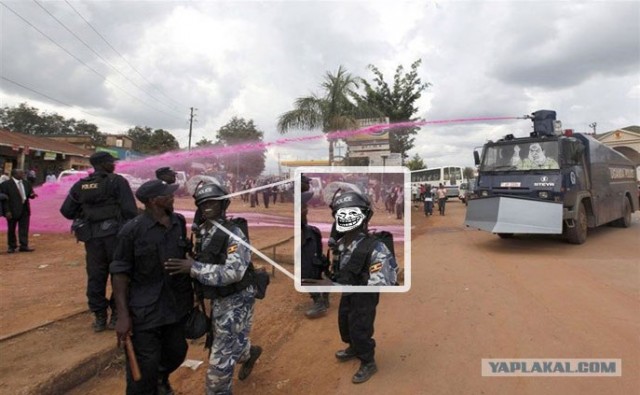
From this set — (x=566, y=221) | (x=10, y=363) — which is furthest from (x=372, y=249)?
(x=566, y=221)

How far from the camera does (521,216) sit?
29.7 feet

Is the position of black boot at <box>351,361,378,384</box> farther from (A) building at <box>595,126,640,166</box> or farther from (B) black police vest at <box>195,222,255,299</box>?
(A) building at <box>595,126,640,166</box>

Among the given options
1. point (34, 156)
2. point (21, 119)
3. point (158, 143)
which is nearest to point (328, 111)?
point (34, 156)

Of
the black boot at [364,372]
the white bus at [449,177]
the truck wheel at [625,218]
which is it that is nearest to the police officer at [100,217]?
the black boot at [364,372]

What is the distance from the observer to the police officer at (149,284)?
2.62 metres

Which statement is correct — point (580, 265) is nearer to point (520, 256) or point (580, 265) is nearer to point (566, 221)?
point (520, 256)

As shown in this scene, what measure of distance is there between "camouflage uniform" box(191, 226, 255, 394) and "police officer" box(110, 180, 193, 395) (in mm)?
236

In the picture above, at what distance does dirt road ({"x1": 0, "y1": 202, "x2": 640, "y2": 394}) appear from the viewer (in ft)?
10.9

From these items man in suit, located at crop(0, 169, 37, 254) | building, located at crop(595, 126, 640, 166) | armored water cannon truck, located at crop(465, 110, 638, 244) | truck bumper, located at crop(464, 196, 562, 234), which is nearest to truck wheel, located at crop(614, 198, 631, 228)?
armored water cannon truck, located at crop(465, 110, 638, 244)

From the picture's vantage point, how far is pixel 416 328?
4535mm

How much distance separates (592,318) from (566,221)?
5.33 m

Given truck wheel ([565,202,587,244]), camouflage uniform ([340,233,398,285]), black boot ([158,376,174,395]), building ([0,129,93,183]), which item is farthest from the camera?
building ([0,129,93,183])

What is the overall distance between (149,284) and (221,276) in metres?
0.50

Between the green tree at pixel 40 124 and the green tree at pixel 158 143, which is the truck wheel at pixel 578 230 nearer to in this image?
the green tree at pixel 158 143
